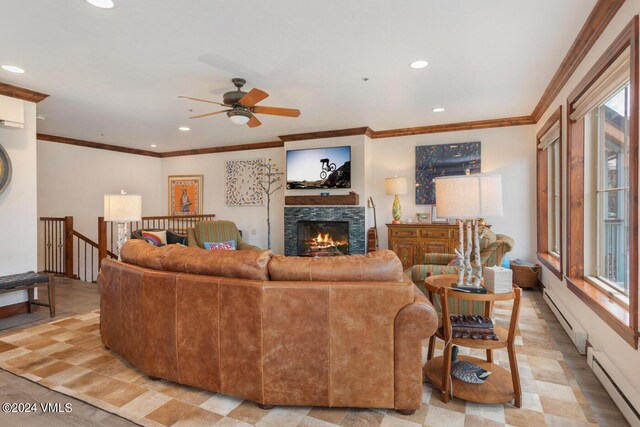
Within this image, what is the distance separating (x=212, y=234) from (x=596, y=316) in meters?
4.90

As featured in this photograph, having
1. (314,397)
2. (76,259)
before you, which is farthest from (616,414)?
(76,259)

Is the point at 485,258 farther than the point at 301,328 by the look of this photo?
Yes

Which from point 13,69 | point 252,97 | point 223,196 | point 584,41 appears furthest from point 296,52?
point 223,196

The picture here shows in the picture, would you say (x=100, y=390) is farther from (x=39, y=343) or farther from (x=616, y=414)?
(x=616, y=414)

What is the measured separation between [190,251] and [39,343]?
6.39 ft

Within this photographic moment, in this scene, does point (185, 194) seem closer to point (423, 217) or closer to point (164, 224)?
point (164, 224)

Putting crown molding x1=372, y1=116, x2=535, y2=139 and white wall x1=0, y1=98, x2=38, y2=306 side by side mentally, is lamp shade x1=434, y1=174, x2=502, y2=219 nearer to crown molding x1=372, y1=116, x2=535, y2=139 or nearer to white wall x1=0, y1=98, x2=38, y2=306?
crown molding x1=372, y1=116, x2=535, y2=139

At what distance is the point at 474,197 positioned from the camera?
6.79ft

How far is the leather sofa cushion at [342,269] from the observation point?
195 centimetres

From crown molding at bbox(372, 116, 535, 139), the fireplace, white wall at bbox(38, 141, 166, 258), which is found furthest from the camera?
white wall at bbox(38, 141, 166, 258)

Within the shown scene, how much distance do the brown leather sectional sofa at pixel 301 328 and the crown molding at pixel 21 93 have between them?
3282 mm

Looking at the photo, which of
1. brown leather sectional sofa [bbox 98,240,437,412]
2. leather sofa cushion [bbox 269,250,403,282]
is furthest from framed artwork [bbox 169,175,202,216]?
leather sofa cushion [bbox 269,250,403,282]

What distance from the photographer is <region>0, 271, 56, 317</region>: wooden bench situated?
347 centimetres

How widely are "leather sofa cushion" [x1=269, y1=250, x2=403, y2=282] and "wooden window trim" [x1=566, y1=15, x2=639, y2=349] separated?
4.18 feet
